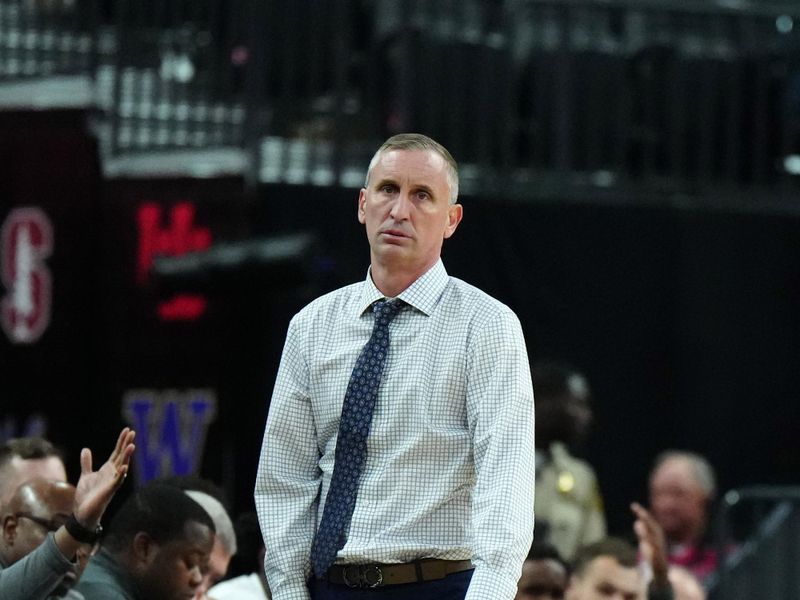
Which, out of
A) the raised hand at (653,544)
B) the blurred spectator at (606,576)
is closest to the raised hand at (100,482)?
the raised hand at (653,544)

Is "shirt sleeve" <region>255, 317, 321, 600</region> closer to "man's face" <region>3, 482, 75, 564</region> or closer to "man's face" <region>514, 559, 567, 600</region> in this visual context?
"man's face" <region>3, 482, 75, 564</region>

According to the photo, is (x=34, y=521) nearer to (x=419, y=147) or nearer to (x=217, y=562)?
(x=217, y=562)

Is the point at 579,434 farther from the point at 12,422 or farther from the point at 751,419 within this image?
the point at 12,422

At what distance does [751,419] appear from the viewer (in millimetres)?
10453

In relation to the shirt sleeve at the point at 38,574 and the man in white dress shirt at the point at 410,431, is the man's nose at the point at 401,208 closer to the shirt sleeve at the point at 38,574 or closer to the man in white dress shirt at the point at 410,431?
the man in white dress shirt at the point at 410,431

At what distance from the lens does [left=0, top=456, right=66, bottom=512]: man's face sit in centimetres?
563

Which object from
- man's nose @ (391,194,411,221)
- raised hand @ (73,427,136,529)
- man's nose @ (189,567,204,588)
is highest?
man's nose @ (391,194,411,221)

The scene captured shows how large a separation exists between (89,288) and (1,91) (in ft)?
4.81

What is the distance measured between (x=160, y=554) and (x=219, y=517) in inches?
21.7

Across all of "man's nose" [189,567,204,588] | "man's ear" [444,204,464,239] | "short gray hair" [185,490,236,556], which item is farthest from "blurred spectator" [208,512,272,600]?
"man's ear" [444,204,464,239]

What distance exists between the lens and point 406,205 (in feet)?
13.7

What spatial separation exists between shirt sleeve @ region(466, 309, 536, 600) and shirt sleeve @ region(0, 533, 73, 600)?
131cm

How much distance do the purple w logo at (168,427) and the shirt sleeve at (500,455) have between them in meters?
6.18

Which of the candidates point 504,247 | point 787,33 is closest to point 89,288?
point 504,247
